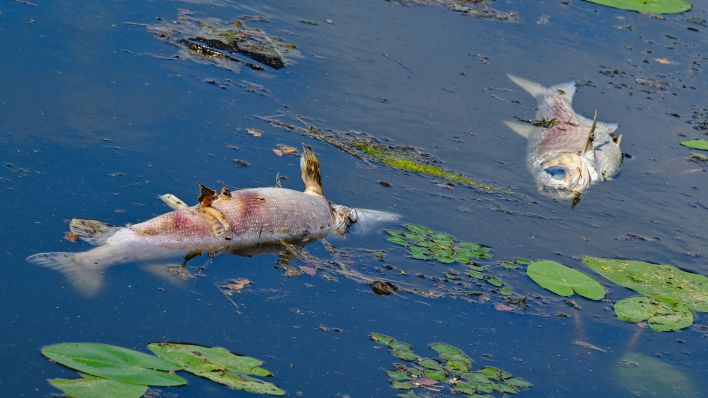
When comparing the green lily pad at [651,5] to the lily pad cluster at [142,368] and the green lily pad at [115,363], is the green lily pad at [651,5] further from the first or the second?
the green lily pad at [115,363]

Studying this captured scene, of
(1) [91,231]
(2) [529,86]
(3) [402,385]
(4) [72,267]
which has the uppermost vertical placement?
(2) [529,86]

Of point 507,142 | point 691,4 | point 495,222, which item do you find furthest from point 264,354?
point 691,4

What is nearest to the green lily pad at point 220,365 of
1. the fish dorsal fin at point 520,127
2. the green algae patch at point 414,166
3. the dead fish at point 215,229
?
the dead fish at point 215,229

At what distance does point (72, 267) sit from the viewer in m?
5.14

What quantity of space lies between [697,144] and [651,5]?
3672 mm

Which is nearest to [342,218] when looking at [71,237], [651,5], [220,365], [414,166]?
[414,166]

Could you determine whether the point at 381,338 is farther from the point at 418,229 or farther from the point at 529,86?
the point at 529,86

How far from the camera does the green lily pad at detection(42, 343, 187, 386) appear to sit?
13.7ft

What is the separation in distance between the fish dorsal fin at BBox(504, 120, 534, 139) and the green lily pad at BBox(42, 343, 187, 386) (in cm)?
479

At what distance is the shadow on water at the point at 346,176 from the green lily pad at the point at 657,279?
0.13 metres

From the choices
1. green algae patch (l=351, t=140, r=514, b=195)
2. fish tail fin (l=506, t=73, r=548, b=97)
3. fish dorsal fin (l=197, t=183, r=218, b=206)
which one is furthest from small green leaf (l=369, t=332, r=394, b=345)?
fish tail fin (l=506, t=73, r=548, b=97)

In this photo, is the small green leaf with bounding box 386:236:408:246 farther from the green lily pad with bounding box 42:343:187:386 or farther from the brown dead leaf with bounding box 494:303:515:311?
the green lily pad with bounding box 42:343:187:386

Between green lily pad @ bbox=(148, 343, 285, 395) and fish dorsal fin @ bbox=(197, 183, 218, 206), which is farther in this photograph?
fish dorsal fin @ bbox=(197, 183, 218, 206)

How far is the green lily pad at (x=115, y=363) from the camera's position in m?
4.19
